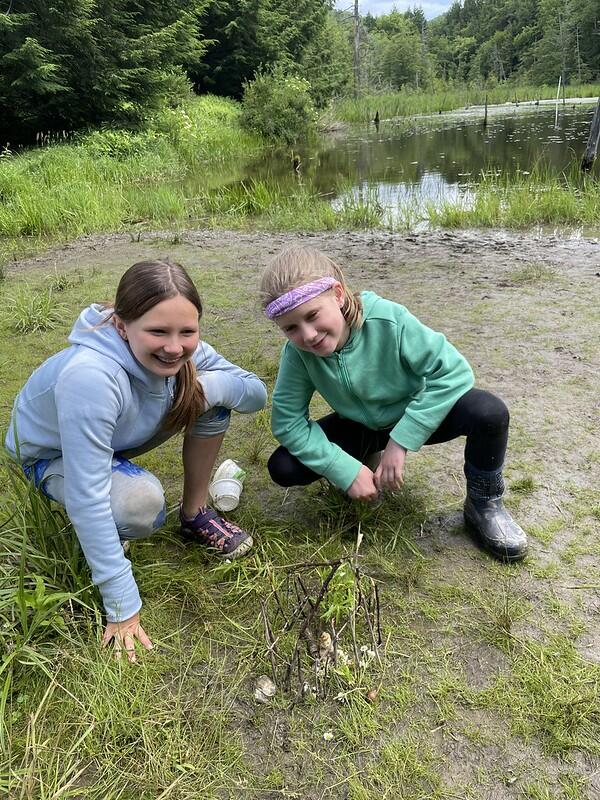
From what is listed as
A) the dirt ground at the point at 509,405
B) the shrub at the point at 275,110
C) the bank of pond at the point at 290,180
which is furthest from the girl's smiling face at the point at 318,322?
the shrub at the point at 275,110

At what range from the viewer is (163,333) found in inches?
65.1

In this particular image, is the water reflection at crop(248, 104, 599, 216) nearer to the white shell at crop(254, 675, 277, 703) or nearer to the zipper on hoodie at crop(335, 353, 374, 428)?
the zipper on hoodie at crop(335, 353, 374, 428)

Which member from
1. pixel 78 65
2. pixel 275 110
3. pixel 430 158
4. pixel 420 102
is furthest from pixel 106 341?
pixel 420 102

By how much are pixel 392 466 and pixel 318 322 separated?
57cm

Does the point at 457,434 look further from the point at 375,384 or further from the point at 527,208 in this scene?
the point at 527,208

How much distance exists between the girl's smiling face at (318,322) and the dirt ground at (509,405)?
→ 0.84 metres

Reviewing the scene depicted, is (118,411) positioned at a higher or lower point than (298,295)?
lower

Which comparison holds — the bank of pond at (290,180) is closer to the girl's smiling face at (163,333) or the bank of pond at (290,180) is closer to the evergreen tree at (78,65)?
the evergreen tree at (78,65)

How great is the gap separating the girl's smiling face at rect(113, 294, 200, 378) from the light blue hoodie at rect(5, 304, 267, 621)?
0.05m

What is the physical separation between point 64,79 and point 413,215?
11.4 metres

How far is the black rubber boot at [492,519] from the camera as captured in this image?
1.92 metres

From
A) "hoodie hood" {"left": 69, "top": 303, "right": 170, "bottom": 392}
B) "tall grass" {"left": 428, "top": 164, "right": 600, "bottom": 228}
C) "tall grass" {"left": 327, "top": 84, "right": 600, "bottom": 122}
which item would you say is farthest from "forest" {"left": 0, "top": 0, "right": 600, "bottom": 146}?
"hoodie hood" {"left": 69, "top": 303, "right": 170, "bottom": 392}

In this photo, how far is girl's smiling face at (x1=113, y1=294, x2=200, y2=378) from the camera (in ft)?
5.35

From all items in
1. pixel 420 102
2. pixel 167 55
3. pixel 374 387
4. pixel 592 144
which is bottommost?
pixel 374 387
